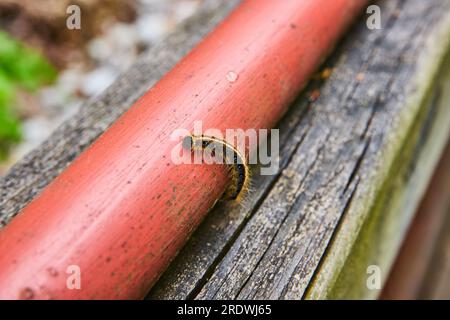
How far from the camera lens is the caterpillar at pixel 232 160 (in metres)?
1.08

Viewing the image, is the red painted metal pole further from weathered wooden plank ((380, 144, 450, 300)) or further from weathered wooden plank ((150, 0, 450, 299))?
weathered wooden plank ((380, 144, 450, 300))

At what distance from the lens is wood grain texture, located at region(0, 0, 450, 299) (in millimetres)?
1173

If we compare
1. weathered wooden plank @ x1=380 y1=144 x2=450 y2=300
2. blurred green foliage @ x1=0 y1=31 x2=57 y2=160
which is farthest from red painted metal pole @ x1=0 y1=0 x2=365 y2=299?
blurred green foliage @ x1=0 y1=31 x2=57 y2=160

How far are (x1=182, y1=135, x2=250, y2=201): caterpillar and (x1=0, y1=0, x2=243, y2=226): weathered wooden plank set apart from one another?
1.80 ft

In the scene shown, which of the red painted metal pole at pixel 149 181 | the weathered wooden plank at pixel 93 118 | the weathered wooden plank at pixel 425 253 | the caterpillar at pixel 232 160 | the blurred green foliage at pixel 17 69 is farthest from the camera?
the blurred green foliage at pixel 17 69

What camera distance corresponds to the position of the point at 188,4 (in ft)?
14.5

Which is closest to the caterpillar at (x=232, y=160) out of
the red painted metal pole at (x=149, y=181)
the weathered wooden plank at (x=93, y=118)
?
the red painted metal pole at (x=149, y=181)

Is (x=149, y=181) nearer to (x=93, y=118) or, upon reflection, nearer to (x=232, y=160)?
(x=232, y=160)

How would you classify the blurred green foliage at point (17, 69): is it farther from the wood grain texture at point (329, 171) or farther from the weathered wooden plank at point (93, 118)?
the wood grain texture at point (329, 171)

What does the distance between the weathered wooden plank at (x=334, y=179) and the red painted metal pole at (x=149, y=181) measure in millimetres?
118

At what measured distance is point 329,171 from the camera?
1.40 meters

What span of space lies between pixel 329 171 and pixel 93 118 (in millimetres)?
839

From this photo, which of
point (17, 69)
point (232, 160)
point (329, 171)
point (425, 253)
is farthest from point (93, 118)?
point (17, 69)
